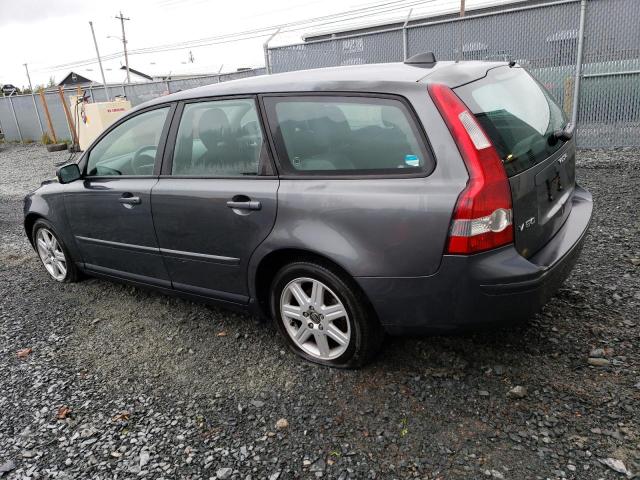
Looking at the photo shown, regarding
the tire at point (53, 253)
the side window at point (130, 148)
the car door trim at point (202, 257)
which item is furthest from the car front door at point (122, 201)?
the tire at point (53, 253)

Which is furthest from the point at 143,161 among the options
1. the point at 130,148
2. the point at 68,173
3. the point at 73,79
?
the point at 73,79

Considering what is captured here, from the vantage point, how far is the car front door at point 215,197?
117 inches

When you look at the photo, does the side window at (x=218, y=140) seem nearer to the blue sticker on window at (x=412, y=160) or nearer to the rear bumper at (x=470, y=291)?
the blue sticker on window at (x=412, y=160)

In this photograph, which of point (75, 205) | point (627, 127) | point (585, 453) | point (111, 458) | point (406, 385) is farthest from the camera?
point (627, 127)

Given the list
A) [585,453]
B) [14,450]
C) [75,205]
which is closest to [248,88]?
[75,205]

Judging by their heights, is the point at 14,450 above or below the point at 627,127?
below

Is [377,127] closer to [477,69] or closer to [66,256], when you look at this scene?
[477,69]

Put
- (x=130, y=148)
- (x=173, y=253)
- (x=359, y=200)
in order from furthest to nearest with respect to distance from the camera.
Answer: (x=130, y=148) < (x=173, y=253) < (x=359, y=200)

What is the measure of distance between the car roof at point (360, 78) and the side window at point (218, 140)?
0.10m

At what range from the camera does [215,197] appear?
3.08m

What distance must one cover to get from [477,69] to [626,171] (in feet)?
16.3

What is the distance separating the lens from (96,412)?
282cm

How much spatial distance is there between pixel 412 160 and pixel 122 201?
2.18 m

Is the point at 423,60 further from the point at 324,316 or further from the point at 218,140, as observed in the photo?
the point at 324,316
